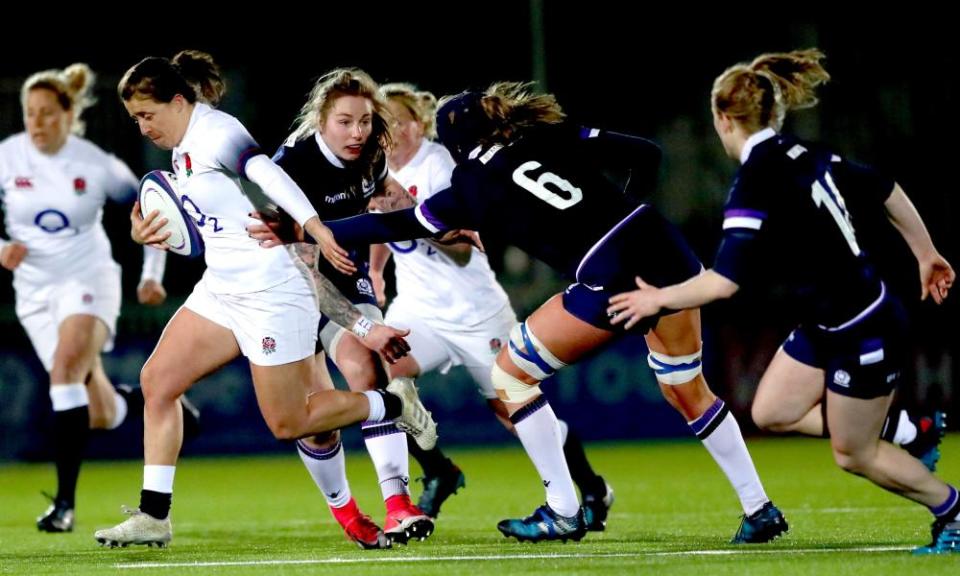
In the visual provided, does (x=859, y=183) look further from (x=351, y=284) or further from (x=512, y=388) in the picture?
(x=351, y=284)

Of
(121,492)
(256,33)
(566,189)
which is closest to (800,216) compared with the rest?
(566,189)

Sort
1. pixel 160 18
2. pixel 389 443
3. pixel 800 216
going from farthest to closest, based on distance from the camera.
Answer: pixel 160 18 < pixel 389 443 < pixel 800 216

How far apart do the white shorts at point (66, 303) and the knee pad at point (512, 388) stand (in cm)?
306

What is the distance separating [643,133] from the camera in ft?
52.3

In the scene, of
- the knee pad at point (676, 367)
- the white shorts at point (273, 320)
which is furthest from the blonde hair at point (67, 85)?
the knee pad at point (676, 367)

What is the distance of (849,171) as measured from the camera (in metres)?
5.73

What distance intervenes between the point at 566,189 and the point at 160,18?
48.9 ft

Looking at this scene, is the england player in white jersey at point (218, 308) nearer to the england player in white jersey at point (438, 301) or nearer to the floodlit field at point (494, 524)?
the floodlit field at point (494, 524)

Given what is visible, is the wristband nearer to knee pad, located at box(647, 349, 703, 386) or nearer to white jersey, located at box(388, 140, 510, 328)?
knee pad, located at box(647, 349, 703, 386)

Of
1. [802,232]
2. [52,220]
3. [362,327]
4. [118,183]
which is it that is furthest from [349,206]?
[52,220]

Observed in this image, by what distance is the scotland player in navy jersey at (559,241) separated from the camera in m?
6.21

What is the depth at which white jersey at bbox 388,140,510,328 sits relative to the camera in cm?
796

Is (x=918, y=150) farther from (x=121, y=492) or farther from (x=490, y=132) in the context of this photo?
(x=490, y=132)

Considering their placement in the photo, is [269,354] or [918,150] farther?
[918,150]
